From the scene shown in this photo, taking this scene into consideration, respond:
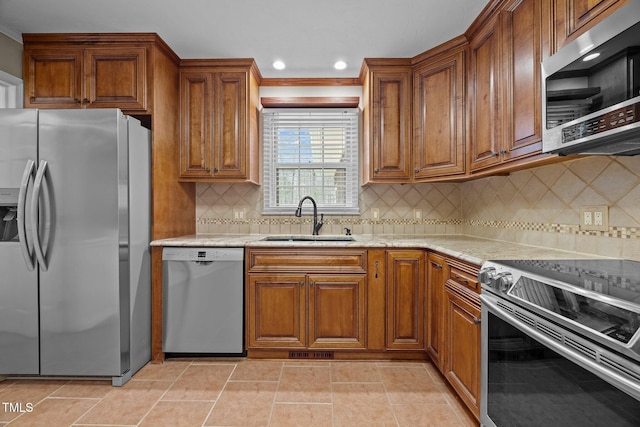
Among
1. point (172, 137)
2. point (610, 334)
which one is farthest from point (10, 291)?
point (610, 334)

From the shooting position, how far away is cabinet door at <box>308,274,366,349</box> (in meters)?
2.30

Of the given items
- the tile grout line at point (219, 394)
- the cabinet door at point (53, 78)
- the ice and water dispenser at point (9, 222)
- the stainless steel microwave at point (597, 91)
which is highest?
the cabinet door at point (53, 78)

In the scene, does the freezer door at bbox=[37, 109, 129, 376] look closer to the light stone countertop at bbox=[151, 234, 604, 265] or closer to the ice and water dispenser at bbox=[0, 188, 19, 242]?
the ice and water dispenser at bbox=[0, 188, 19, 242]

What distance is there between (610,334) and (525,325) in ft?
1.17

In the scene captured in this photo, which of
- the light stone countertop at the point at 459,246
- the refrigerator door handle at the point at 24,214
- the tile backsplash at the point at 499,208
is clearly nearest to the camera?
the tile backsplash at the point at 499,208

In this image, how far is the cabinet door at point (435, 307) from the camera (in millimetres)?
1989

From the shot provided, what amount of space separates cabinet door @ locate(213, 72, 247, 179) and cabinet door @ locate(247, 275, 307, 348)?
1.00m

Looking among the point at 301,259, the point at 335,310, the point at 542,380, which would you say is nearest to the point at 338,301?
the point at 335,310

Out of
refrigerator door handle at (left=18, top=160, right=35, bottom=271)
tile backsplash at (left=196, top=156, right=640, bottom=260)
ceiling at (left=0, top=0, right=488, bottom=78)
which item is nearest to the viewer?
tile backsplash at (left=196, top=156, right=640, bottom=260)

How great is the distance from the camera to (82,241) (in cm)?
196

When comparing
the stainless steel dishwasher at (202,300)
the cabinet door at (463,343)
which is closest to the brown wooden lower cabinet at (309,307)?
the stainless steel dishwasher at (202,300)

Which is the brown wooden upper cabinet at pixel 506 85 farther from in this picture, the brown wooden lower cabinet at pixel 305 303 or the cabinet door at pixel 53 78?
the cabinet door at pixel 53 78

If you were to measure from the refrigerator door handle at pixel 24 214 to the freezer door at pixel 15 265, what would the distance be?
0.01 meters

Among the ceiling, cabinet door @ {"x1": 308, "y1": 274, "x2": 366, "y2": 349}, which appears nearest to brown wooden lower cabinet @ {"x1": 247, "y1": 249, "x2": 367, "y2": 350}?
cabinet door @ {"x1": 308, "y1": 274, "x2": 366, "y2": 349}
